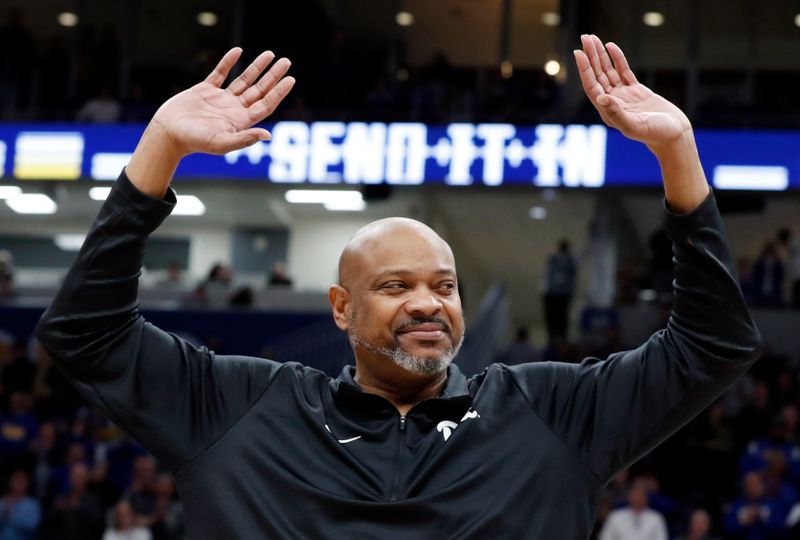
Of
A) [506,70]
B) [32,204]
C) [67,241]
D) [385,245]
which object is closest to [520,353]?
[506,70]

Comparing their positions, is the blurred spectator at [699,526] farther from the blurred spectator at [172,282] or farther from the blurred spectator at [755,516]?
the blurred spectator at [172,282]

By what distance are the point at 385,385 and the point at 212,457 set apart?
0.42m

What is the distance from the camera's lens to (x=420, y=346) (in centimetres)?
302

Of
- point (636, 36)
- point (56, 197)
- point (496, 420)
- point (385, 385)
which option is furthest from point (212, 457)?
point (56, 197)

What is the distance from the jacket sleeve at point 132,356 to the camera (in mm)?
2912

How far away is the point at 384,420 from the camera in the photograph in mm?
3057

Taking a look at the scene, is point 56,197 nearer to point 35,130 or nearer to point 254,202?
point 254,202

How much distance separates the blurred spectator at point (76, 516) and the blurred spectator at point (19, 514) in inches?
6.5

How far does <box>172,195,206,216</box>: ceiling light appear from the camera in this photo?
77.3 ft

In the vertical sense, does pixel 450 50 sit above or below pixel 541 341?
above

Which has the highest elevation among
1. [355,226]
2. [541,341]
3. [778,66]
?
[778,66]

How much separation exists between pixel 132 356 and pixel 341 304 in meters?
0.52

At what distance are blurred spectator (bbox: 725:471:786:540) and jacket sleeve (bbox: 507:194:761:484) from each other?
347 inches

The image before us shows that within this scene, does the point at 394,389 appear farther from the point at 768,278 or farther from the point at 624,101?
the point at 768,278
